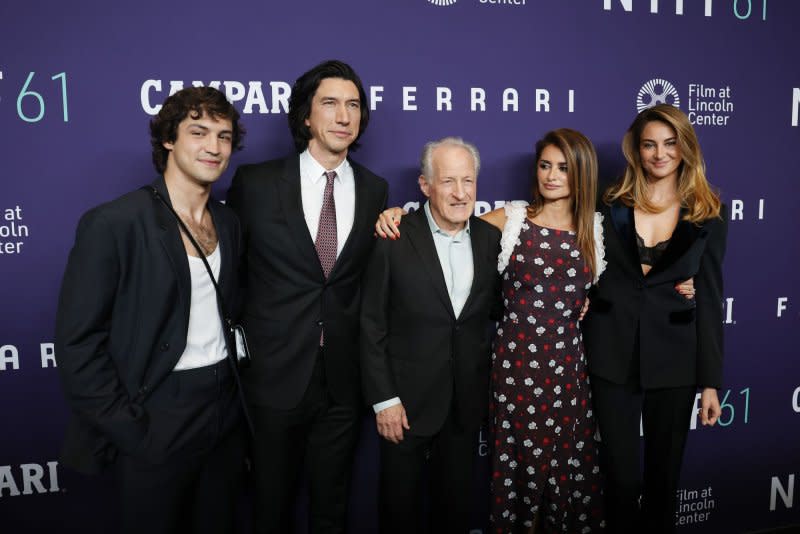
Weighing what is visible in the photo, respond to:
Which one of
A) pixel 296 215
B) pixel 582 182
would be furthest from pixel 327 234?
pixel 582 182

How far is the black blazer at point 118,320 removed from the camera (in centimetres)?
141

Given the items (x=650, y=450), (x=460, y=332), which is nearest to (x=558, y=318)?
(x=460, y=332)

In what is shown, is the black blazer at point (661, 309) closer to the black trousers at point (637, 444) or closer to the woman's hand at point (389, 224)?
the black trousers at point (637, 444)

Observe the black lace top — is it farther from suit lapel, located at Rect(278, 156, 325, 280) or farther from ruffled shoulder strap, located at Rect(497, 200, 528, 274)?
suit lapel, located at Rect(278, 156, 325, 280)

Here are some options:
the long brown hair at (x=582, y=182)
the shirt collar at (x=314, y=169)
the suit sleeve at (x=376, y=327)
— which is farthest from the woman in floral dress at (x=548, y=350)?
the shirt collar at (x=314, y=169)

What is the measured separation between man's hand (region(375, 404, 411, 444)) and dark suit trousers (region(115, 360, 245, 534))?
50 cm

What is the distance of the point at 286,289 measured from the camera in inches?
74.4

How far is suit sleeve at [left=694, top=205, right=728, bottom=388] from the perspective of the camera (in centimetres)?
209

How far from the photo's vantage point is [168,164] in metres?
1.62

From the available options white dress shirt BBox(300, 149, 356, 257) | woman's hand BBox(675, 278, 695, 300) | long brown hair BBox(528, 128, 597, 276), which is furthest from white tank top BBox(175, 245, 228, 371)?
woman's hand BBox(675, 278, 695, 300)

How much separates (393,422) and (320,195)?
2.66ft

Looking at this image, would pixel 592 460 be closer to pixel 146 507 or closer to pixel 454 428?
pixel 454 428

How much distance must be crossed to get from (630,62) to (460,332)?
157 centimetres

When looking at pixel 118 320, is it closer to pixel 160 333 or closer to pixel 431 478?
pixel 160 333
